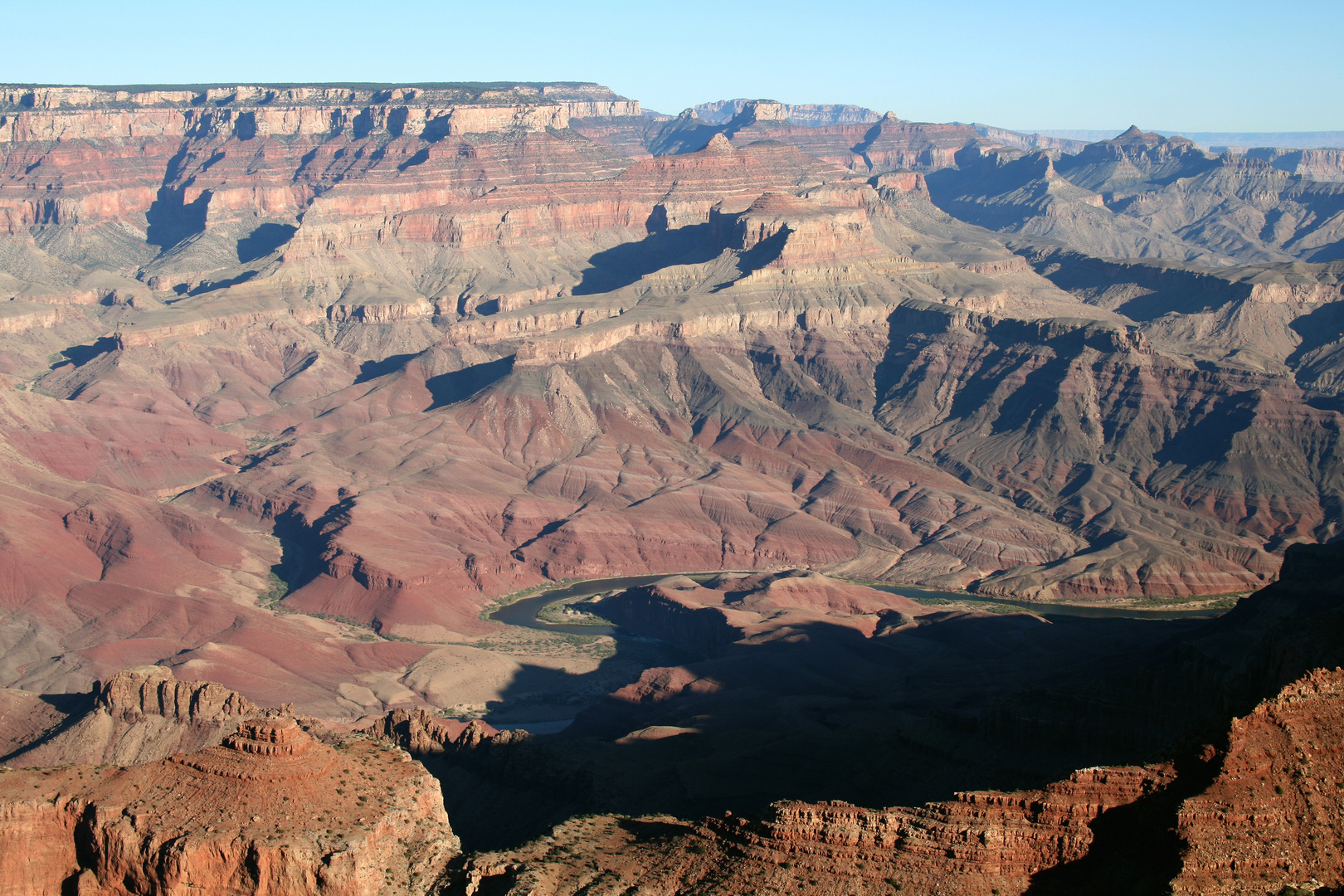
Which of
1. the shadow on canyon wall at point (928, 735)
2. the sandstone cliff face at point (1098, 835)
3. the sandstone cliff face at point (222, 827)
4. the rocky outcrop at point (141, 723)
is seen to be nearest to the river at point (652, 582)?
the shadow on canyon wall at point (928, 735)

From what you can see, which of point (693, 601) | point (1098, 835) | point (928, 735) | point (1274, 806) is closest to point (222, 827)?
point (1098, 835)

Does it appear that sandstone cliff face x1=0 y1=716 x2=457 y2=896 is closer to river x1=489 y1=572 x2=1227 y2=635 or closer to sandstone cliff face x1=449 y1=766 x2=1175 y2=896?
sandstone cliff face x1=449 y1=766 x2=1175 y2=896

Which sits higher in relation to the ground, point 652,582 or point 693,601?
point 693,601

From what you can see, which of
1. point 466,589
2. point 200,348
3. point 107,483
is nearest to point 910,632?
point 466,589

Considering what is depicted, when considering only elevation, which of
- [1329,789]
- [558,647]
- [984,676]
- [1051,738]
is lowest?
[558,647]

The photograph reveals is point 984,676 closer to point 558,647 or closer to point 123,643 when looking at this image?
point 558,647

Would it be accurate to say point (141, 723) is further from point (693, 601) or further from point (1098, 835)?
point (693, 601)
